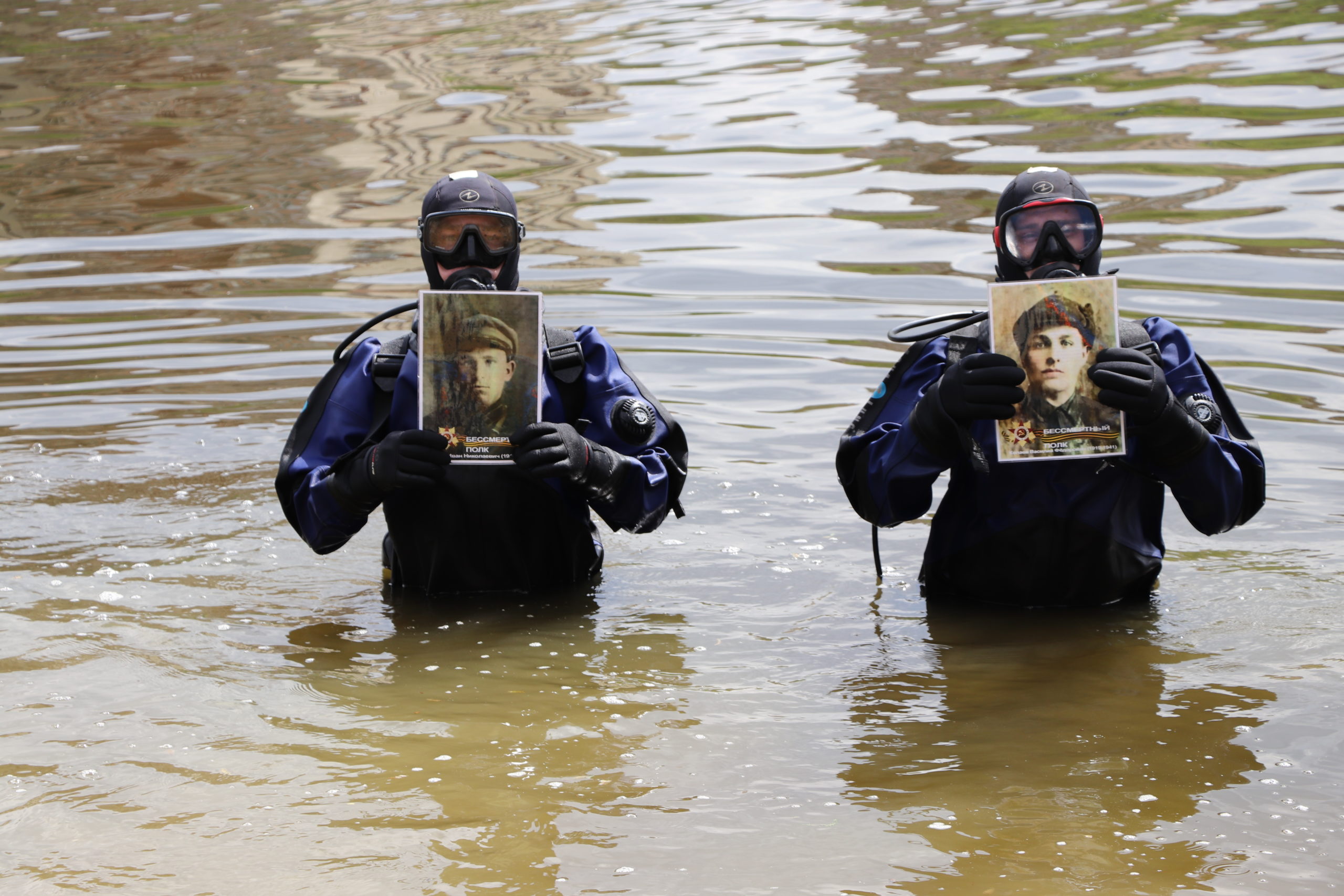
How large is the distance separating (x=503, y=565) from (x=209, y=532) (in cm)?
182

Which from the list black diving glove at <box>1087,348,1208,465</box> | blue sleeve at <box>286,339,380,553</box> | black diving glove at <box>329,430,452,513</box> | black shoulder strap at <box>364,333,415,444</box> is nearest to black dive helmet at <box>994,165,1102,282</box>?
black diving glove at <box>1087,348,1208,465</box>

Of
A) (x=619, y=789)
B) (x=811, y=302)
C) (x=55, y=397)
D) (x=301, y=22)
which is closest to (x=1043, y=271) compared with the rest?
(x=619, y=789)

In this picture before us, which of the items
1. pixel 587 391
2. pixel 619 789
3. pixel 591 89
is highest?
pixel 591 89

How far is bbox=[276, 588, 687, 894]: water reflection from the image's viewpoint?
3.41m

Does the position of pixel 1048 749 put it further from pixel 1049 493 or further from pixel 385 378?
pixel 385 378

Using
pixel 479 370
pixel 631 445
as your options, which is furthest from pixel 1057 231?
pixel 479 370

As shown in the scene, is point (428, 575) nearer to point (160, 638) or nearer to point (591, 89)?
point (160, 638)

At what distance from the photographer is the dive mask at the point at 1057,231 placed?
4.31 m

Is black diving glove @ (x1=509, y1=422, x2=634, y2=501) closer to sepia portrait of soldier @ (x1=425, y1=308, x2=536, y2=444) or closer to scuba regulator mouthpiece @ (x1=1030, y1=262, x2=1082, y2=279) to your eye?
sepia portrait of soldier @ (x1=425, y1=308, x2=536, y2=444)

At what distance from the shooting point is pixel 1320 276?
Answer: 898cm

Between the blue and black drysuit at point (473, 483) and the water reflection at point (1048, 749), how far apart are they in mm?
953

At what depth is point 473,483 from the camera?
4.72 meters

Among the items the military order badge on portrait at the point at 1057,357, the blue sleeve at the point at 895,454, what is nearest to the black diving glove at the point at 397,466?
the blue sleeve at the point at 895,454

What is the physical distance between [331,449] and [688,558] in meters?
1.65
